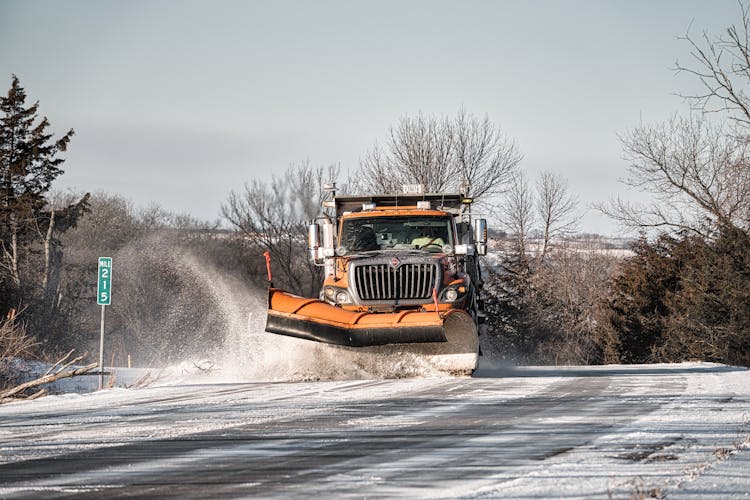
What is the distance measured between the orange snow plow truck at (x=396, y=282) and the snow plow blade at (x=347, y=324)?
0.04 feet

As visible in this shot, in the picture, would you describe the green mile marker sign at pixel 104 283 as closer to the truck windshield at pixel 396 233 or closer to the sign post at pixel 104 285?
the sign post at pixel 104 285

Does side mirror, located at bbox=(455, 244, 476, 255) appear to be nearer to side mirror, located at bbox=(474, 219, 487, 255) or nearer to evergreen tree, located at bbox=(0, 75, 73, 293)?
side mirror, located at bbox=(474, 219, 487, 255)

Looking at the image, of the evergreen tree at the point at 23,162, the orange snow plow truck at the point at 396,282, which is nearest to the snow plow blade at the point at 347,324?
the orange snow plow truck at the point at 396,282

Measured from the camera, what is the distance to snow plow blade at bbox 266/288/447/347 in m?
11.4

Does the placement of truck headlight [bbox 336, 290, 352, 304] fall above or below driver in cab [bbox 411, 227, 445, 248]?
below

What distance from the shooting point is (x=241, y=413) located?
775 cm

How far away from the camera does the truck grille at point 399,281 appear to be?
41.0 ft

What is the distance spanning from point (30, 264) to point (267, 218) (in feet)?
54.7

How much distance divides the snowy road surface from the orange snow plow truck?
6.28ft

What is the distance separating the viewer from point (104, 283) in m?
15.1

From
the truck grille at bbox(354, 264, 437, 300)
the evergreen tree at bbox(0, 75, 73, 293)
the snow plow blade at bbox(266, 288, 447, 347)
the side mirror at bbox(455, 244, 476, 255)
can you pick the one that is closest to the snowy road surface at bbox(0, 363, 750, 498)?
the snow plow blade at bbox(266, 288, 447, 347)

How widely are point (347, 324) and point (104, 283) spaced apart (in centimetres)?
535

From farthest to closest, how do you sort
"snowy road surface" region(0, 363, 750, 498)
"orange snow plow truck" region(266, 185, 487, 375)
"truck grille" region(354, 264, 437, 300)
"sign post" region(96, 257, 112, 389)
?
"sign post" region(96, 257, 112, 389) → "truck grille" region(354, 264, 437, 300) → "orange snow plow truck" region(266, 185, 487, 375) → "snowy road surface" region(0, 363, 750, 498)

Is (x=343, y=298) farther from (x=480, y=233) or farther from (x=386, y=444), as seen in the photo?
(x=386, y=444)
